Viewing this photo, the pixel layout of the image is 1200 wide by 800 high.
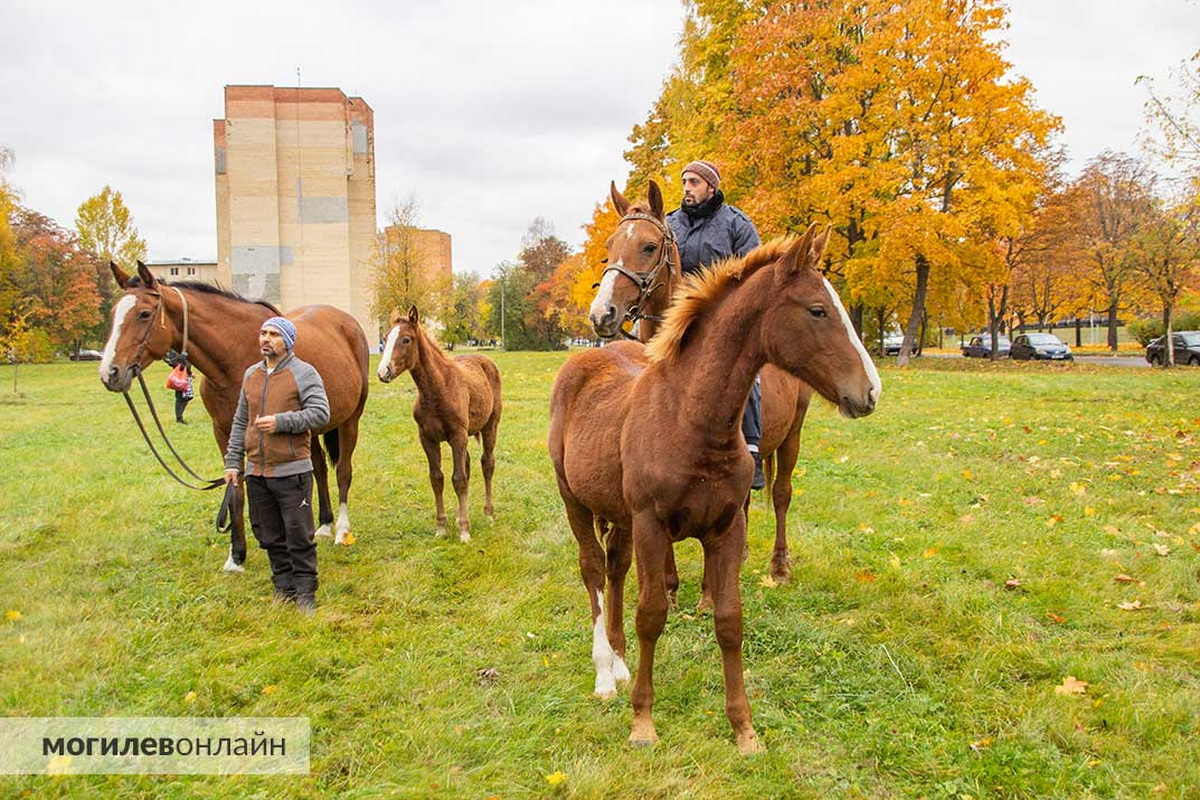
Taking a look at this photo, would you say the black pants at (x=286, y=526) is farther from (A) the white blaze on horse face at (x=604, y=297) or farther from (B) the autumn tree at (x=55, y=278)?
(B) the autumn tree at (x=55, y=278)

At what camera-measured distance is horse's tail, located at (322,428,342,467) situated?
7555 millimetres

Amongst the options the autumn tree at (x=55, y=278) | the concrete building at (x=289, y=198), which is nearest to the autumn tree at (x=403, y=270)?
the concrete building at (x=289, y=198)

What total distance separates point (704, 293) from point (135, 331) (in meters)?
4.79

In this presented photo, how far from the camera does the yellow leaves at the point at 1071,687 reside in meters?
3.69

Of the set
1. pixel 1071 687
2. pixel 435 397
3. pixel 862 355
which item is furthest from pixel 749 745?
pixel 435 397

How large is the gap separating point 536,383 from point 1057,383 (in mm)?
14925

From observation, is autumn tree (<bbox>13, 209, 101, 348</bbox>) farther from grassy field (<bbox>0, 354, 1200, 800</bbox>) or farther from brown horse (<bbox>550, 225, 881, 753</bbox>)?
brown horse (<bbox>550, 225, 881, 753</bbox>)

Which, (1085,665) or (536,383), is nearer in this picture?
(1085,665)

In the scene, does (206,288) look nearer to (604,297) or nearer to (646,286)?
(604,297)

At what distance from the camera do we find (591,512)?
167 inches

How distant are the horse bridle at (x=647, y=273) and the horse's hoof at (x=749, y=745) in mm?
2359

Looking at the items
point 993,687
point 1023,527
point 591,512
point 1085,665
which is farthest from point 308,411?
point 1023,527

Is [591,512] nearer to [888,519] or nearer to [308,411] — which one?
[308,411]

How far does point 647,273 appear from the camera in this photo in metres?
4.34
